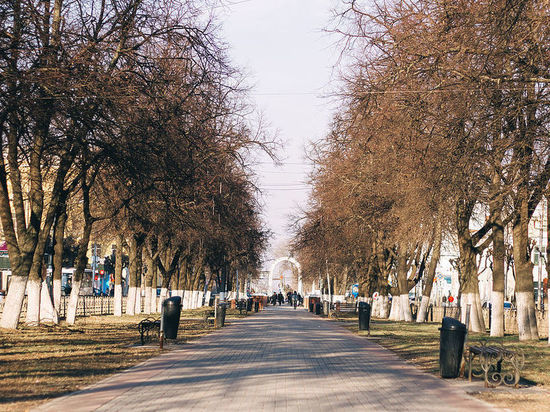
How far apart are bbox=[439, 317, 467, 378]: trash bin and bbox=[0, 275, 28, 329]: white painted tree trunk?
529 inches

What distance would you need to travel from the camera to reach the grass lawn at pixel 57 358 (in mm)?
12516

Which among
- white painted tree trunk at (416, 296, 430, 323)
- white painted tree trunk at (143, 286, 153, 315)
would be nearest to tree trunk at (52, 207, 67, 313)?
white painted tree trunk at (143, 286, 153, 315)

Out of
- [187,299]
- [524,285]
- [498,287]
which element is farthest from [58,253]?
[187,299]

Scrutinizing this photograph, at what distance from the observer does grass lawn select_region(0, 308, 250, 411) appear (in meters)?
12.5

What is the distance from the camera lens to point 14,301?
2417cm

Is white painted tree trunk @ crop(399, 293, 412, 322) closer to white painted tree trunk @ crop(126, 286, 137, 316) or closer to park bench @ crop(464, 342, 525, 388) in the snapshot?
white painted tree trunk @ crop(126, 286, 137, 316)

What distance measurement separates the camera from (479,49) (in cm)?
1630

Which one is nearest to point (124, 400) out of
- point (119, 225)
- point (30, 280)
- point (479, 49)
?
point (479, 49)

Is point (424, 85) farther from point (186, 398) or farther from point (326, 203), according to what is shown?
point (326, 203)

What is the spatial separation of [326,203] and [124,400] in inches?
1291

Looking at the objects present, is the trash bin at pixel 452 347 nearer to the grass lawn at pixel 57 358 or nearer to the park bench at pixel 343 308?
the grass lawn at pixel 57 358

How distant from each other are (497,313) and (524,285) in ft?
12.2

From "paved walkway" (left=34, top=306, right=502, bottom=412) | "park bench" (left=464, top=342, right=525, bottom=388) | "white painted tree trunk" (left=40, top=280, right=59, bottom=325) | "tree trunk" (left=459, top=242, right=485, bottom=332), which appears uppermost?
"tree trunk" (left=459, top=242, right=485, bottom=332)

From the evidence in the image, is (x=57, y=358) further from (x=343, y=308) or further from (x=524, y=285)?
(x=343, y=308)
